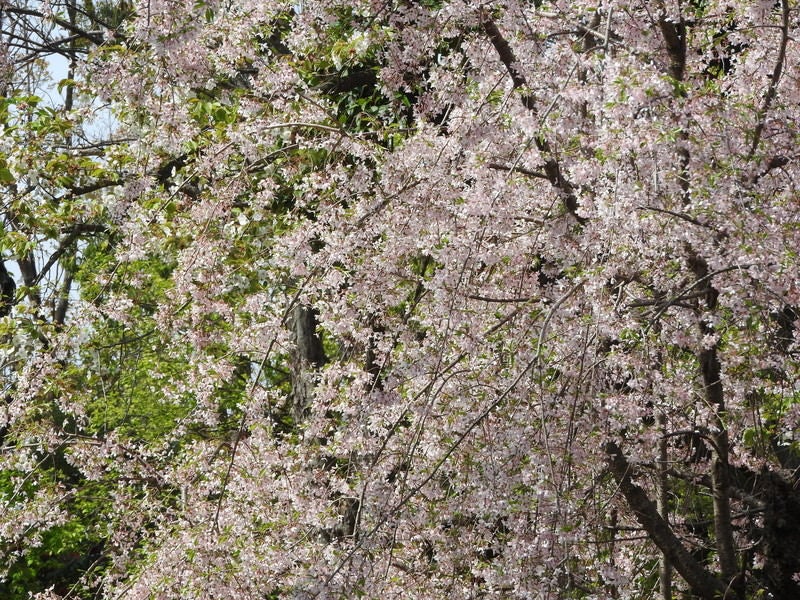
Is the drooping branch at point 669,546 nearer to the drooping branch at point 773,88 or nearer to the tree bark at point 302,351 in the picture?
the drooping branch at point 773,88

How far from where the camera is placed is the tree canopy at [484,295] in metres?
3.65

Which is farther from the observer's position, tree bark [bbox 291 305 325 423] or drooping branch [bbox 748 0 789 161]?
tree bark [bbox 291 305 325 423]

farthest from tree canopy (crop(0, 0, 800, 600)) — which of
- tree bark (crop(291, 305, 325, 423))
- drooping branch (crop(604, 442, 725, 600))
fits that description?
tree bark (crop(291, 305, 325, 423))

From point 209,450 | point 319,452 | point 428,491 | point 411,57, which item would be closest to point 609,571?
point 428,491

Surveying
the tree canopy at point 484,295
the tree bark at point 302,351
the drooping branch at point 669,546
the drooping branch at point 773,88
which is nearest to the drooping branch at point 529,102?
the tree canopy at point 484,295

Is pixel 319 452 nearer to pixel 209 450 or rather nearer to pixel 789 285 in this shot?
pixel 209 450

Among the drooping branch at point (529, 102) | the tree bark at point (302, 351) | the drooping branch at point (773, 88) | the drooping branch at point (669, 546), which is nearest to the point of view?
the drooping branch at point (773, 88)

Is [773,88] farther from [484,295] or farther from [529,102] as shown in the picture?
[484,295]

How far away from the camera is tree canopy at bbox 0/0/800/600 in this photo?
3.65 metres

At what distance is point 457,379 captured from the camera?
470cm

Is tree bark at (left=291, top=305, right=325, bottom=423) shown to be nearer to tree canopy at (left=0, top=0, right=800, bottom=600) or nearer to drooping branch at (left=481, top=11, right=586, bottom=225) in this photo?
tree canopy at (left=0, top=0, right=800, bottom=600)

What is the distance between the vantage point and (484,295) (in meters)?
5.12

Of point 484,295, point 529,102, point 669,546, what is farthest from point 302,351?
point 529,102

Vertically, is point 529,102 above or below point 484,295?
above
